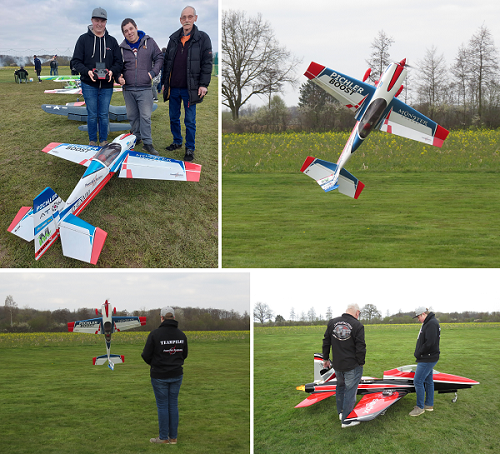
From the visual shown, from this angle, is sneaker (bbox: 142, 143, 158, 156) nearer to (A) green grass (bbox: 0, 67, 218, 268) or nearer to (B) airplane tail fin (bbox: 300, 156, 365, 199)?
(A) green grass (bbox: 0, 67, 218, 268)

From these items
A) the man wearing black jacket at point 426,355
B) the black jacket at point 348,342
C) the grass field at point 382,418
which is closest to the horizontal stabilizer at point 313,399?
the grass field at point 382,418

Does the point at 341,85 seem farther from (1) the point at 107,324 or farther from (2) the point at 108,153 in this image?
(1) the point at 107,324

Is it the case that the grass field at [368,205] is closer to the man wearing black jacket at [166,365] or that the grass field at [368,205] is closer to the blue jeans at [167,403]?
the man wearing black jacket at [166,365]

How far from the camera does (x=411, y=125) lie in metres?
5.05

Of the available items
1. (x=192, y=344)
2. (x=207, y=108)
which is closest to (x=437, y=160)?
(x=207, y=108)

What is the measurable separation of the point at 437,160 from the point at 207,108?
7471 mm

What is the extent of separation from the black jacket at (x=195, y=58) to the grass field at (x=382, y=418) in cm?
498

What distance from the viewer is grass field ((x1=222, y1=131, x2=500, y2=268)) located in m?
7.49

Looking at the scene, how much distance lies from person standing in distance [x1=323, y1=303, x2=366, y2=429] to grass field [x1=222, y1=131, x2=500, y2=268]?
2441 mm

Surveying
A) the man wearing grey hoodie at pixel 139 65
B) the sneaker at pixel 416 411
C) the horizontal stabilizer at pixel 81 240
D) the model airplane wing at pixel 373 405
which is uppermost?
the man wearing grey hoodie at pixel 139 65

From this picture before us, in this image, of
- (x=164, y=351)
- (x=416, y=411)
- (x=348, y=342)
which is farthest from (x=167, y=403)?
(x=416, y=411)

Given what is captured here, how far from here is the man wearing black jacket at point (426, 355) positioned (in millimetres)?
4875

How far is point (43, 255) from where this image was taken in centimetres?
524

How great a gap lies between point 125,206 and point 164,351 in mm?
2693
